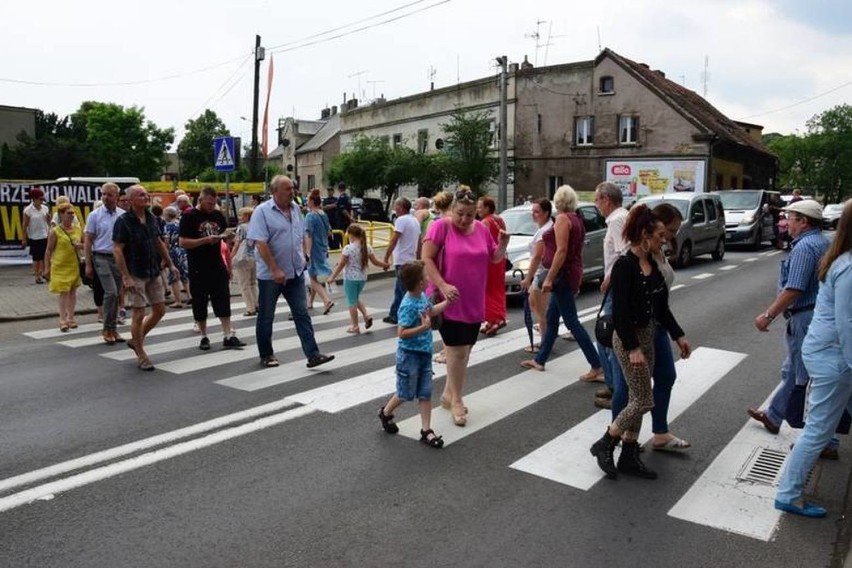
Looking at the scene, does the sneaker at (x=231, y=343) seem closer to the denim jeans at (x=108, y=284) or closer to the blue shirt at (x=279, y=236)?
the blue shirt at (x=279, y=236)

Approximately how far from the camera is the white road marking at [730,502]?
3.90m

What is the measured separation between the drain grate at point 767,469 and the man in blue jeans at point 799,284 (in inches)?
11.6

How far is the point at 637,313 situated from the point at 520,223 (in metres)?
8.91

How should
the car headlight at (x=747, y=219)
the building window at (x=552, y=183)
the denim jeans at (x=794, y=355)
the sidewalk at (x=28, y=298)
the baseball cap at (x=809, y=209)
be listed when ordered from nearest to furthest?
the baseball cap at (x=809, y=209), the denim jeans at (x=794, y=355), the sidewalk at (x=28, y=298), the car headlight at (x=747, y=219), the building window at (x=552, y=183)

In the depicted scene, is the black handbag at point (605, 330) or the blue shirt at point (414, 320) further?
the blue shirt at point (414, 320)

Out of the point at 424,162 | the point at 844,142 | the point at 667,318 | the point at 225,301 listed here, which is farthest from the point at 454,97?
the point at 844,142

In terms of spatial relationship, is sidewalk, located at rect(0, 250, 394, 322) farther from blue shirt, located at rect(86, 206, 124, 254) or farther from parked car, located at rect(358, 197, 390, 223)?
parked car, located at rect(358, 197, 390, 223)

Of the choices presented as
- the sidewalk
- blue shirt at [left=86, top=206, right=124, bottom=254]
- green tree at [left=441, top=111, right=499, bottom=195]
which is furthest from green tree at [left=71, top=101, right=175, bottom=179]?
blue shirt at [left=86, top=206, right=124, bottom=254]

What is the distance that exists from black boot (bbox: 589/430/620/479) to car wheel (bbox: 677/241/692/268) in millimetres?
14009

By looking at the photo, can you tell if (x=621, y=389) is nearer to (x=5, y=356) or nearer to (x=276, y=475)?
(x=276, y=475)

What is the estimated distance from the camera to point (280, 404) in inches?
236

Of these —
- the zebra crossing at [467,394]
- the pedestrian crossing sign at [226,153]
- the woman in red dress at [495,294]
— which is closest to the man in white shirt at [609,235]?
the zebra crossing at [467,394]

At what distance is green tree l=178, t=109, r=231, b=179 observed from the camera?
10275 centimetres

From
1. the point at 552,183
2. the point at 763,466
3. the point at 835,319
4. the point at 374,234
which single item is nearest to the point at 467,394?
the point at 763,466
